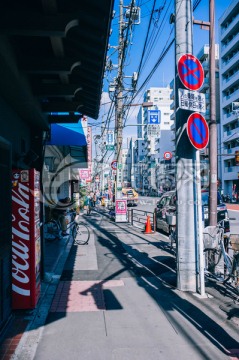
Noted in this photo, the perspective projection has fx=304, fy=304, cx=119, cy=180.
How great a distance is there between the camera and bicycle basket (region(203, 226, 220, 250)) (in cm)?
650

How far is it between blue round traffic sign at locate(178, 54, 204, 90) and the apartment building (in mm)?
38631

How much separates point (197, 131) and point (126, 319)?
11.6 ft

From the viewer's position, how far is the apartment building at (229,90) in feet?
140

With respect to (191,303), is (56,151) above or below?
above

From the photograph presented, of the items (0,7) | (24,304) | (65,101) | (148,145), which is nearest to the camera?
(0,7)

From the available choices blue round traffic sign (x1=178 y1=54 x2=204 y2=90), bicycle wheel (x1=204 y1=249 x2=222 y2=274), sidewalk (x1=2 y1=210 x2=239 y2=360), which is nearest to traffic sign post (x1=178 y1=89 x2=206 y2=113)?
blue round traffic sign (x1=178 y1=54 x2=204 y2=90)

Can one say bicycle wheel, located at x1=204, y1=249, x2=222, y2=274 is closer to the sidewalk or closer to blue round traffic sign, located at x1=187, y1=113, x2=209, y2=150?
the sidewalk

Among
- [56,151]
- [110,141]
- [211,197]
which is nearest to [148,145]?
[110,141]

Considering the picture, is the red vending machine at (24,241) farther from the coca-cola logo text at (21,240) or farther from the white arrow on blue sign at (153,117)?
the white arrow on blue sign at (153,117)

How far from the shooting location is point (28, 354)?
11.8ft

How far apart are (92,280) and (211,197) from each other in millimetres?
3698

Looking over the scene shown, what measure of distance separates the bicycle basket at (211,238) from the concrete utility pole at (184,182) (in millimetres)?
797

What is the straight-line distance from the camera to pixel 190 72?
19.4 feet

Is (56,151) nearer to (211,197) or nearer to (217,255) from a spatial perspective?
(211,197)
